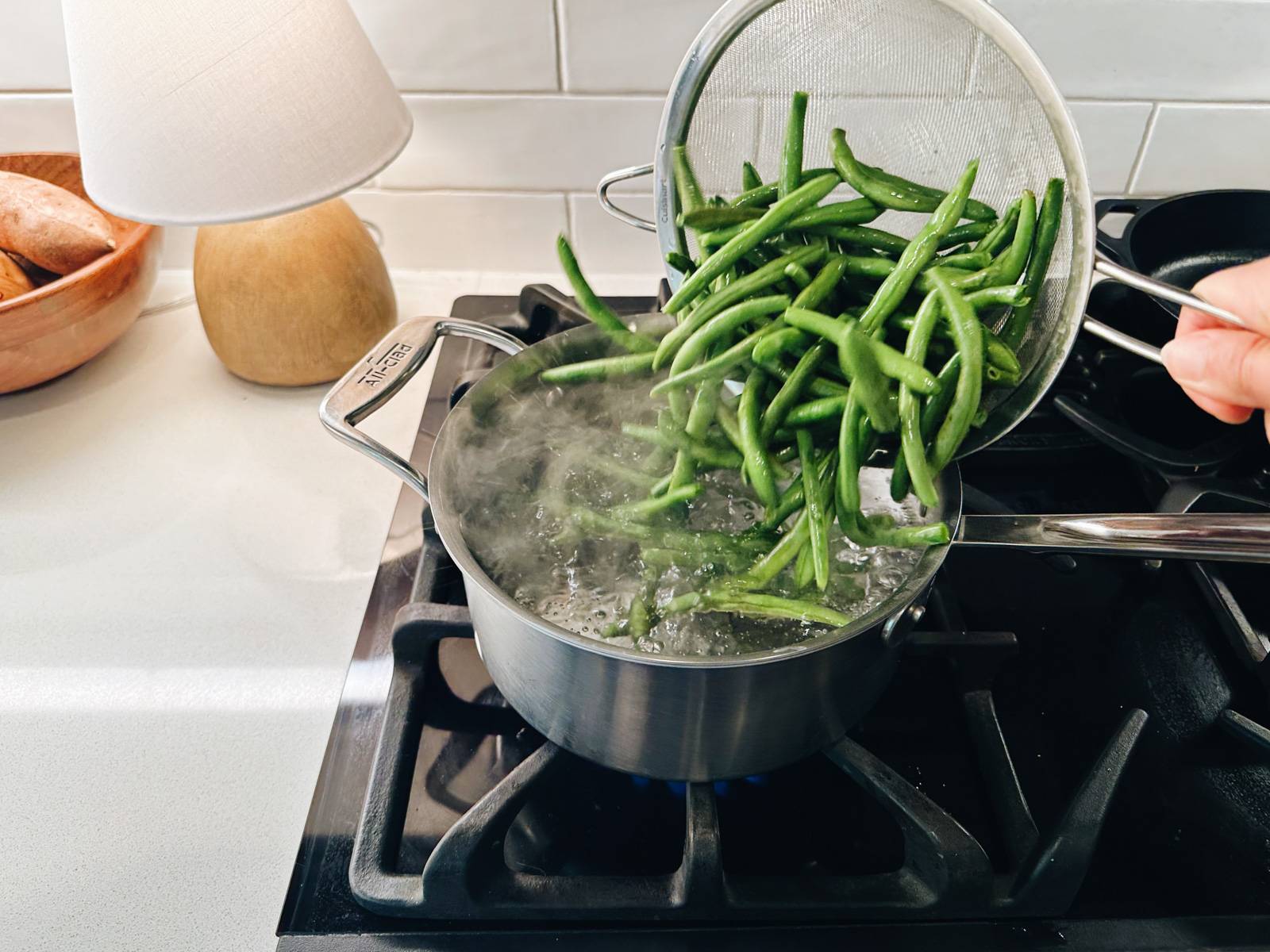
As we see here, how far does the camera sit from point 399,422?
33.9 inches

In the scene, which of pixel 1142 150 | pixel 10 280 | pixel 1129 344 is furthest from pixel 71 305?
pixel 1142 150

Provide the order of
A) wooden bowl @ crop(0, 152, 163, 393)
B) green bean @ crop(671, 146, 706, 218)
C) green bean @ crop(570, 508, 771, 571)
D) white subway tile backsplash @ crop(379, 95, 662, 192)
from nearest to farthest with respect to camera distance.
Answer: green bean @ crop(570, 508, 771, 571), green bean @ crop(671, 146, 706, 218), wooden bowl @ crop(0, 152, 163, 393), white subway tile backsplash @ crop(379, 95, 662, 192)

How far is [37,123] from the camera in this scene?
951mm

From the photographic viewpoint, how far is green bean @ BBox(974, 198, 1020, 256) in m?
A: 0.57

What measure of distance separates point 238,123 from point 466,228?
1.13 feet

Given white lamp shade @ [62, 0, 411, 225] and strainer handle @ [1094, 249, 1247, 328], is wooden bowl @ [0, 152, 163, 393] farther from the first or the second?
strainer handle @ [1094, 249, 1247, 328]

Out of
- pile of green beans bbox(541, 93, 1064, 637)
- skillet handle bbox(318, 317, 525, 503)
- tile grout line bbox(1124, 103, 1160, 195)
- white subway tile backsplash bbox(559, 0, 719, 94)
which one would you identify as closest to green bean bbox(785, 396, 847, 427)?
pile of green beans bbox(541, 93, 1064, 637)

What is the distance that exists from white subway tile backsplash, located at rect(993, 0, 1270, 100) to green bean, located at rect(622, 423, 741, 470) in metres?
0.58

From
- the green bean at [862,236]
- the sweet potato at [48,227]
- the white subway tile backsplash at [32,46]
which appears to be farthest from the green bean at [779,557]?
the white subway tile backsplash at [32,46]

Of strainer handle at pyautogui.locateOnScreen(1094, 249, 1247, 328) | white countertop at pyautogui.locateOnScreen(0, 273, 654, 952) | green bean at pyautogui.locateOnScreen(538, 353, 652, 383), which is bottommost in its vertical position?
white countertop at pyautogui.locateOnScreen(0, 273, 654, 952)

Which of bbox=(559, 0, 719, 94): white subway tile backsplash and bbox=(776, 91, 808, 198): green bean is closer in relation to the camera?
bbox=(776, 91, 808, 198): green bean

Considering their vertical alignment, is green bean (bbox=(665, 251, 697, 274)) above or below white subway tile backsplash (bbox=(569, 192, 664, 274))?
above

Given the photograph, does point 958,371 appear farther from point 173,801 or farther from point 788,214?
point 173,801

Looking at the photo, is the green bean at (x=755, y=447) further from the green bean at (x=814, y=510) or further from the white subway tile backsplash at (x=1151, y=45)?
the white subway tile backsplash at (x=1151, y=45)
